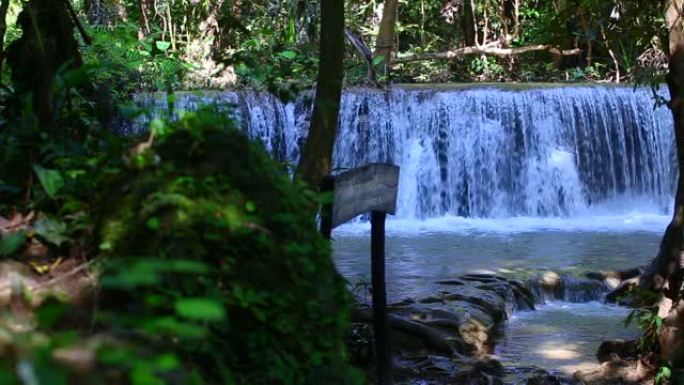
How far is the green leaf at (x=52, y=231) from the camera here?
302 centimetres

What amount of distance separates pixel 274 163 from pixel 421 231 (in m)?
10.3

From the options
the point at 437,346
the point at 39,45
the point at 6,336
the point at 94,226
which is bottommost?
the point at 437,346

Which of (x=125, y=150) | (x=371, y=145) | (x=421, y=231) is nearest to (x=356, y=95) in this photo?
(x=371, y=145)

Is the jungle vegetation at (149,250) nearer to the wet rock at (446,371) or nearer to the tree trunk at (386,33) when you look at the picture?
the wet rock at (446,371)

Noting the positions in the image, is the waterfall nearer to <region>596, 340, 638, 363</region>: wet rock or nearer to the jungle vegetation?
<region>596, 340, 638, 363</region>: wet rock

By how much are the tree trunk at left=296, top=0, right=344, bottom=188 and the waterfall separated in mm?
9837

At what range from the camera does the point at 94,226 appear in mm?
2979

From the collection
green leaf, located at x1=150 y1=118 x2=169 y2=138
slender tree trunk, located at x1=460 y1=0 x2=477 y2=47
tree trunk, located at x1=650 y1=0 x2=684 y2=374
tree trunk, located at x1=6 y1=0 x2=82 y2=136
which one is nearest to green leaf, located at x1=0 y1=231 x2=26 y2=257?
green leaf, located at x1=150 y1=118 x2=169 y2=138

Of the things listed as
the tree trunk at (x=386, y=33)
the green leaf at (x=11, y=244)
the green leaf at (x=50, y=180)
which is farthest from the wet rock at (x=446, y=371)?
the tree trunk at (x=386, y=33)

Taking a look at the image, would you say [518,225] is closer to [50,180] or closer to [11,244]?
[50,180]

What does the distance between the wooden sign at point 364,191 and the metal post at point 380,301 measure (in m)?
0.10

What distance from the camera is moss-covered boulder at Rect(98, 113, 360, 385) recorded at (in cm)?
266

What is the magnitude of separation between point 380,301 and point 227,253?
6.44ft

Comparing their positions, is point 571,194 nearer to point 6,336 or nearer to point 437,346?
point 437,346
